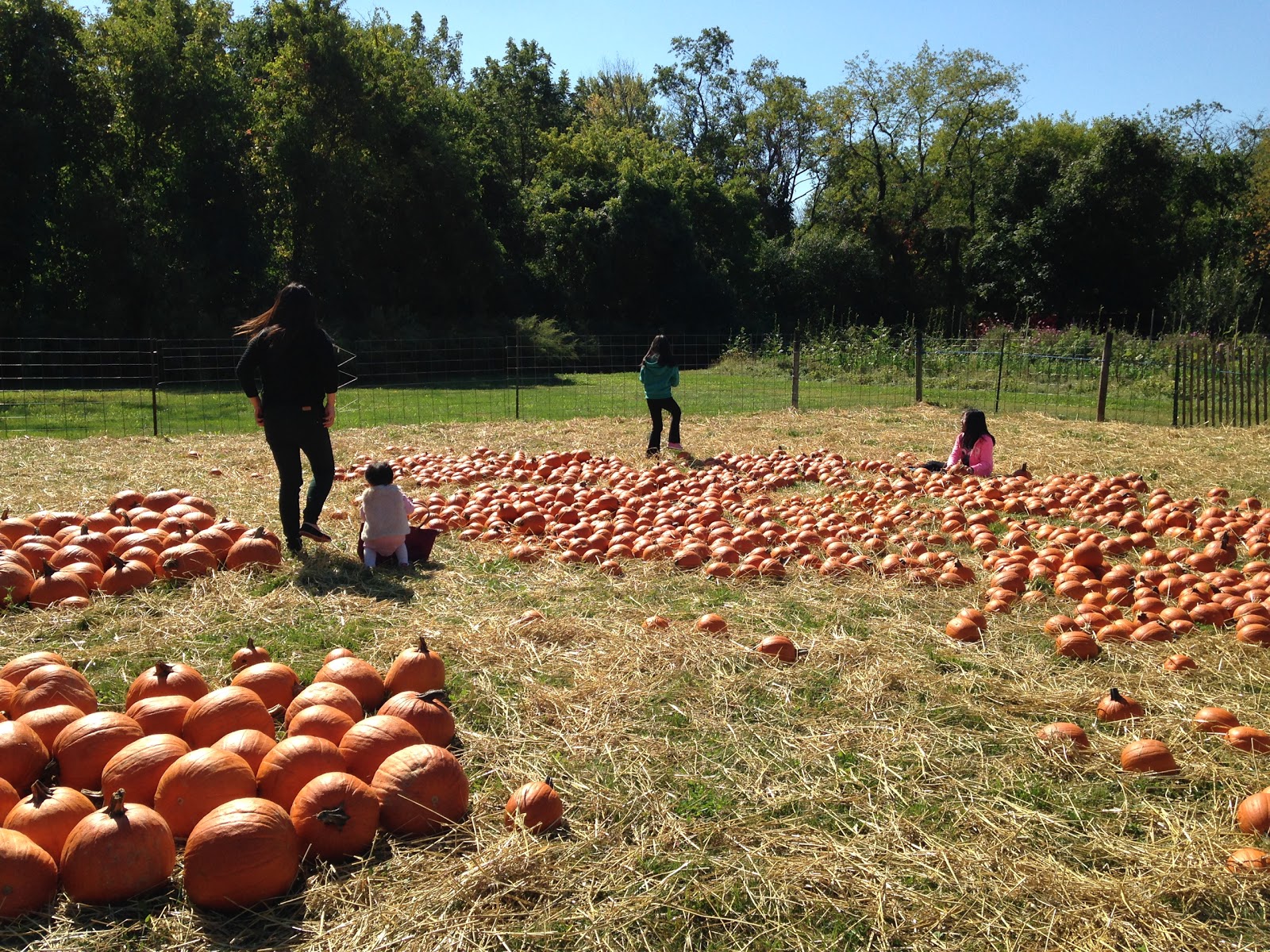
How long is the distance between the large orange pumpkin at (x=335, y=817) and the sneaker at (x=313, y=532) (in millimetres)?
4152

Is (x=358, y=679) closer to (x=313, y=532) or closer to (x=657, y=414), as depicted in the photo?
(x=313, y=532)

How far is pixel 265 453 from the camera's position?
1216cm

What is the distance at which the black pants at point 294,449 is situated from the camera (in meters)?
6.71

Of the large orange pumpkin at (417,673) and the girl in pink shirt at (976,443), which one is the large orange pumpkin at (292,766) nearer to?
the large orange pumpkin at (417,673)

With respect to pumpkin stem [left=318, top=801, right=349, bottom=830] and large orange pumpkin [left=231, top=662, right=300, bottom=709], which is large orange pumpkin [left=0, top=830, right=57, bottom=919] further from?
large orange pumpkin [left=231, top=662, right=300, bottom=709]

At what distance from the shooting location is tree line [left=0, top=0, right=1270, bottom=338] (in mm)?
28781

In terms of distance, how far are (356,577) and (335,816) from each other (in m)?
3.47

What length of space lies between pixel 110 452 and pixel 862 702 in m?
11.2

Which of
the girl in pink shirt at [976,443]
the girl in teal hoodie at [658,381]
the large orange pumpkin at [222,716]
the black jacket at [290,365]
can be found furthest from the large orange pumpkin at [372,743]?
the girl in teal hoodie at [658,381]

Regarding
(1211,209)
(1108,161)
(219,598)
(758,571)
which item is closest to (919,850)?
(758,571)

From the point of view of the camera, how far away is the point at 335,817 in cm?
284

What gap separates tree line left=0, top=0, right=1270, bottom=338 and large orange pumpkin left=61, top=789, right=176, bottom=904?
2862 cm

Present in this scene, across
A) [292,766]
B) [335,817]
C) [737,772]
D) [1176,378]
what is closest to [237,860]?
[335,817]

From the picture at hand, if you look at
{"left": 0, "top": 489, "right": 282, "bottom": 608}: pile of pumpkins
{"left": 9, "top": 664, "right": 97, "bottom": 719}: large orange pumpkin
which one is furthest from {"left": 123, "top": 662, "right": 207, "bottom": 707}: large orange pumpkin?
{"left": 0, "top": 489, "right": 282, "bottom": 608}: pile of pumpkins
